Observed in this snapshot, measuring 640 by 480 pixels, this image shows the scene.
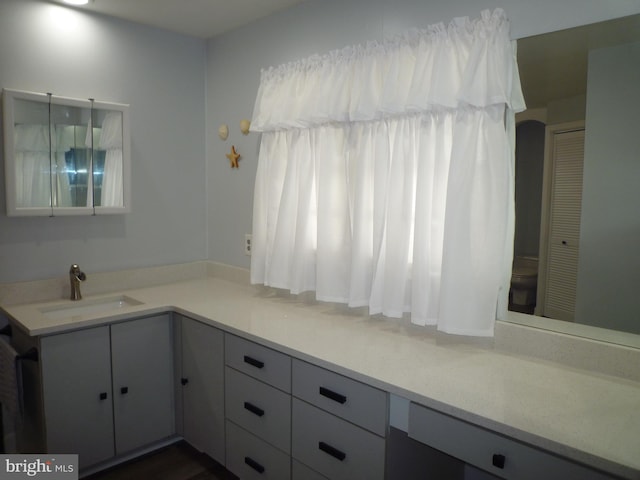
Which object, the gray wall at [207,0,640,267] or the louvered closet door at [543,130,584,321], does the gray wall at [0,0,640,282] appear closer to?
the gray wall at [207,0,640,267]

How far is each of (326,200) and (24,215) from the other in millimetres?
1510

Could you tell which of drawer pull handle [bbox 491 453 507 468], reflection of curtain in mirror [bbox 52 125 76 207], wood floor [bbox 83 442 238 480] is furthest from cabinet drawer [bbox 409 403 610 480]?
reflection of curtain in mirror [bbox 52 125 76 207]

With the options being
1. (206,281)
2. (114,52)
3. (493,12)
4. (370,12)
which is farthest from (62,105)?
(493,12)

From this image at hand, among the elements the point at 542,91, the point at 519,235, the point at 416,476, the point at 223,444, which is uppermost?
the point at 542,91

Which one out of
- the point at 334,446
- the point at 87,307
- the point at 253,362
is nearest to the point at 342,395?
the point at 334,446

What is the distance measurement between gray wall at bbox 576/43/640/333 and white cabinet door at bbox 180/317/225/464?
1.55 meters

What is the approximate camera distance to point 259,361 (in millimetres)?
1902

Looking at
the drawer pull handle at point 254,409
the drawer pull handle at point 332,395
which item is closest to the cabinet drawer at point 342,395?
the drawer pull handle at point 332,395

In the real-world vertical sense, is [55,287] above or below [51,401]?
above

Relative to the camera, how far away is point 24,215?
225 centimetres

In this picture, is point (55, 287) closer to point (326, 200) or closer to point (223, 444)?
point (223, 444)

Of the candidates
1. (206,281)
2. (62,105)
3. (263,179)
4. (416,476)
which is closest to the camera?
(416,476)

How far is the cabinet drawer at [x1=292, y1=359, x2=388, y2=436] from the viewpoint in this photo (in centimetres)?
147

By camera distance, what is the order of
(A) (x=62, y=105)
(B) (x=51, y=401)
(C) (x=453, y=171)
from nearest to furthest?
(C) (x=453, y=171) → (B) (x=51, y=401) → (A) (x=62, y=105)
